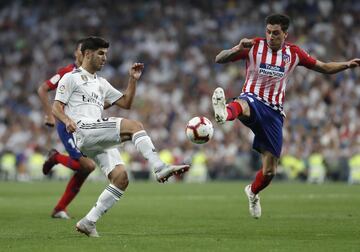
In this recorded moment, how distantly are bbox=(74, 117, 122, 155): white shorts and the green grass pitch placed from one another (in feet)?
3.47

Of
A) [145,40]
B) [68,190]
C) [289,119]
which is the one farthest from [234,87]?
[68,190]

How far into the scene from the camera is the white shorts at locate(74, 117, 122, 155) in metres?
10.1

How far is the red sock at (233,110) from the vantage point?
11352 mm

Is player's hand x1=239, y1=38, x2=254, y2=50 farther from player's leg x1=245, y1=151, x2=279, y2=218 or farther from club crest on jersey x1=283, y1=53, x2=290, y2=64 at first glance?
player's leg x1=245, y1=151, x2=279, y2=218

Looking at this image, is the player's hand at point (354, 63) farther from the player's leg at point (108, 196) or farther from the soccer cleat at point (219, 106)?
the player's leg at point (108, 196)

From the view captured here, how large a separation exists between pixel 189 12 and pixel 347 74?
732 centimetres

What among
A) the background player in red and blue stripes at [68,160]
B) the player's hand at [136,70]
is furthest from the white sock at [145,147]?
the background player in red and blue stripes at [68,160]

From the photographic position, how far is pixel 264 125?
1257cm

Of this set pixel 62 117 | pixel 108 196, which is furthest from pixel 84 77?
pixel 108 196

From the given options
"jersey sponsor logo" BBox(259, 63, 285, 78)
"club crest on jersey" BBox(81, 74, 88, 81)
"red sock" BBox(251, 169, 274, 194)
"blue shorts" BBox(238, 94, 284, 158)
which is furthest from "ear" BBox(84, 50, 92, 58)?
"red sock" BBox(251, 169, 274, 194)

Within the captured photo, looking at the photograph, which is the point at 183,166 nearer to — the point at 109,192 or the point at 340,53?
the point at 109,192

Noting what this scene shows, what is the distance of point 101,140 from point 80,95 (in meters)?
0.91

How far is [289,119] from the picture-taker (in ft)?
98.2

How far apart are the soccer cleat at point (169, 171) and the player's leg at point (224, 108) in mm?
1734
